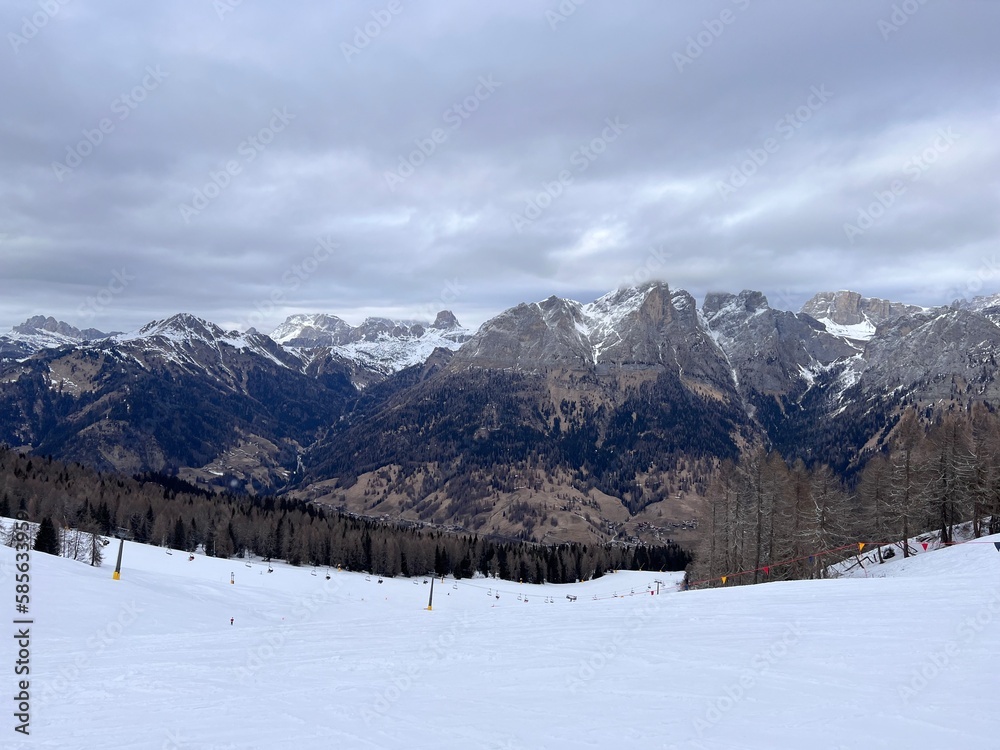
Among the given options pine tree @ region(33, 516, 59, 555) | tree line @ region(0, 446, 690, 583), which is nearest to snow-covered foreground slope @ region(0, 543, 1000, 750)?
pine tree @ region(33, 516, 59, 555)

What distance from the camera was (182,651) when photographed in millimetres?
25234

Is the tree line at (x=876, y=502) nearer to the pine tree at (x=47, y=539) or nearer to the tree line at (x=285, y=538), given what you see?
the tree line at (x=285, y=538)

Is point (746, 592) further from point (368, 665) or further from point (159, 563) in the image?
point (159, 563)

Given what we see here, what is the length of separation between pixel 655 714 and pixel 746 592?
20.6m

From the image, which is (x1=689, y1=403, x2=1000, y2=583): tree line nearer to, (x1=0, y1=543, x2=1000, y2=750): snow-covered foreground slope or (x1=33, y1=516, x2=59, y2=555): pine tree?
(x1=0, y1=543, x2=1000, y2=750): snow-covered foreground slope

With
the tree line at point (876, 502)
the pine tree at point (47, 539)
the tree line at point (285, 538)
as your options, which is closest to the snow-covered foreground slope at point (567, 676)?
the tree line at point (876, 502)

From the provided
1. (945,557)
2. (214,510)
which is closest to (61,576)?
(945,557)

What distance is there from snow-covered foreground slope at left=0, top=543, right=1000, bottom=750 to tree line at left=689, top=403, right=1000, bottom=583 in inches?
739

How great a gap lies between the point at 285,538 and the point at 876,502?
9767cm

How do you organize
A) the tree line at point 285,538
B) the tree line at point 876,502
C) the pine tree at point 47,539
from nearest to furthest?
1. the tree line at point 876,502
2. the pine tree at point 47,539
3. the tree line at point 285,538

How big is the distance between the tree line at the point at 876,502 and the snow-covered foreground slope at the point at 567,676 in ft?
61.6

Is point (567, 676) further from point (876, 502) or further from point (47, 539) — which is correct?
point (47, 539)

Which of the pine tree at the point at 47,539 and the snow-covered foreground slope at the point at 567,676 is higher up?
the snow-covered foreground slope at the point at 567,676

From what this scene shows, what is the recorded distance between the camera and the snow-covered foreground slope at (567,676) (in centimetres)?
1347
